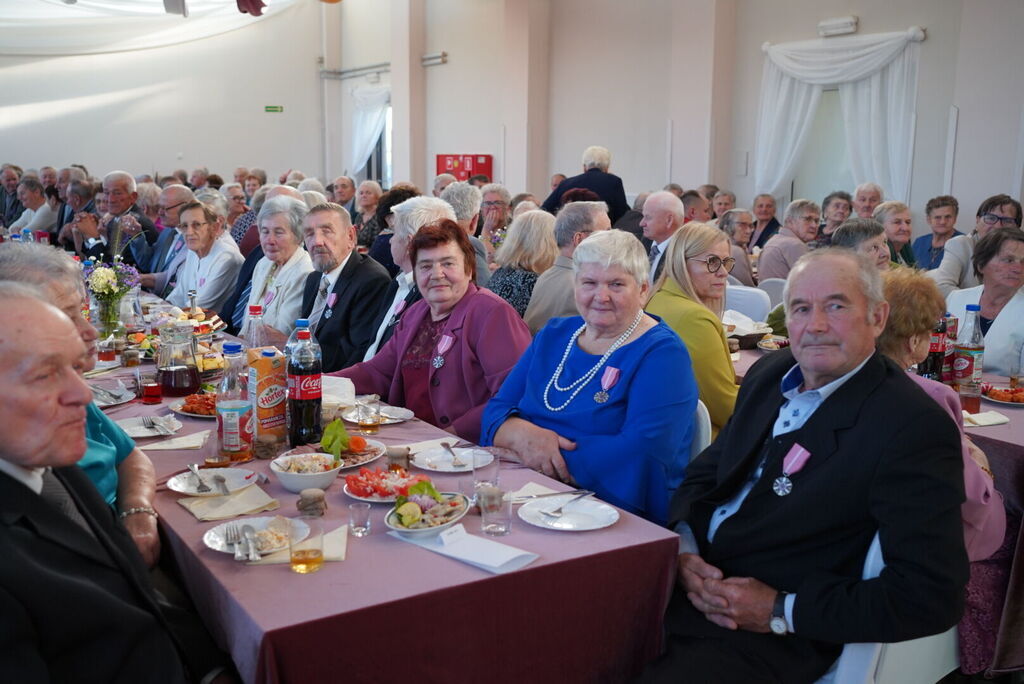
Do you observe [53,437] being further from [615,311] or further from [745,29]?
[745,29]

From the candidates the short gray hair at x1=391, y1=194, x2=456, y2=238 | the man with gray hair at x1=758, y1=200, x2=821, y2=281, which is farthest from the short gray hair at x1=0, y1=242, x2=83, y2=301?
the man with gray hair at x1=758, y1=200, x2=821, y2=281

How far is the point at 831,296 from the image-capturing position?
1903mm

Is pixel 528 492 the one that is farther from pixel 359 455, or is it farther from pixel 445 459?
pixel 359 455

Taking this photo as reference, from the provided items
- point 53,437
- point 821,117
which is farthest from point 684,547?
point 821,117

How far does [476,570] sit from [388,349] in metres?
1.80

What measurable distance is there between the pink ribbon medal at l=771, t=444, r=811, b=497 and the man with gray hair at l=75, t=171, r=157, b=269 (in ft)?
21.0

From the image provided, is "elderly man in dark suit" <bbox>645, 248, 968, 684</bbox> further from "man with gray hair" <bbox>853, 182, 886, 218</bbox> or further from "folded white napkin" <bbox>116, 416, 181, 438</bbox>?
"man with gray hair" <bbox>853, 182, 886, 218</bbox>

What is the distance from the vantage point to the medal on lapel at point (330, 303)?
13.5 feet

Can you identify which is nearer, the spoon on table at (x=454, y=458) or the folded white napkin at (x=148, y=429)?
the spoon on table at (x=454, y=458)

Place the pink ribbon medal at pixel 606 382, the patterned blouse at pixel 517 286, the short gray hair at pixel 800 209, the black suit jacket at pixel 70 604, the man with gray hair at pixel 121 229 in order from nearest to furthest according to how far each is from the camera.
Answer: the black suit jacket at pixel 70 604 < the pink ribbon medal at pixel 606 382 < the patterned blouse at pixel 517 286 < the short gray hair at pixel 800 209 < the man with gray hair at pixel 121 229

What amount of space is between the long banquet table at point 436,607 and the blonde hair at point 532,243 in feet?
8.07

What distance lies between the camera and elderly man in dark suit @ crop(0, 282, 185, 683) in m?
1.27

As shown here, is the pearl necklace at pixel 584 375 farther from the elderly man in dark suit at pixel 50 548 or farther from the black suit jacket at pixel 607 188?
the black suit jacket at pixel 607 188

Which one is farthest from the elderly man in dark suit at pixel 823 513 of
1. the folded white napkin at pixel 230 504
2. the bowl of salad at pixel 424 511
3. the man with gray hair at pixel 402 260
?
the man with gray hair at pixel 402 260
